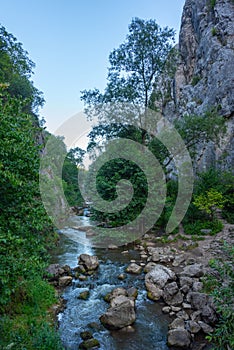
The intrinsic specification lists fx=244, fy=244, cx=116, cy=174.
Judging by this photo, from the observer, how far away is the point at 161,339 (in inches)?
274

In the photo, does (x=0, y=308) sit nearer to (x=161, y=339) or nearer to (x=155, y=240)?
(x=161, y=339)

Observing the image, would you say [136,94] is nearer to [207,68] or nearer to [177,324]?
[207,68]

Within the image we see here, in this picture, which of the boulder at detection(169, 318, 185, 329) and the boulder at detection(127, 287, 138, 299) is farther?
the boulder at detection(127, 287, 138, 299)

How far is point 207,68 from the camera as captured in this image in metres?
27.4

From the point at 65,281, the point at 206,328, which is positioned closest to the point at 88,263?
the point at 65,281

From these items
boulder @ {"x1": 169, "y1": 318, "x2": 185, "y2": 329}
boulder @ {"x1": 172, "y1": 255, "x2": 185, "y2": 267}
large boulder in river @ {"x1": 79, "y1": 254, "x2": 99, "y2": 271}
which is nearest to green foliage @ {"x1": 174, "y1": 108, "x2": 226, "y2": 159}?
boulder @ {"x1": 172, "y1": 255, "x2": 185, "y2": 267}

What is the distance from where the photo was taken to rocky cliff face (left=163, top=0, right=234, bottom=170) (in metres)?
22.5

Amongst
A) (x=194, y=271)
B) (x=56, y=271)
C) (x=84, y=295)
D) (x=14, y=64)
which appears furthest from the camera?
(x=14, y=64)

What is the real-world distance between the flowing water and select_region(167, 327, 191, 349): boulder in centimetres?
24

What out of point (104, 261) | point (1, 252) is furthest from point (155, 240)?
point (1, 252)

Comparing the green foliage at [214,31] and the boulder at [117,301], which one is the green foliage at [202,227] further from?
the green foliage at [214,31]

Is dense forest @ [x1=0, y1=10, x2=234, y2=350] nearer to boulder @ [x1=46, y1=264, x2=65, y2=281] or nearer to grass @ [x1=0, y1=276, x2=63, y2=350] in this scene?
grass @ [x1=0, y1=276, x2=63, y2=350]

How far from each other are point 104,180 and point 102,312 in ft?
32.6

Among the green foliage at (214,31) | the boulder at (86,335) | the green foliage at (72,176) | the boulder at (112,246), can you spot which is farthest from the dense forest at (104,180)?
the green foliage at (72,176)
